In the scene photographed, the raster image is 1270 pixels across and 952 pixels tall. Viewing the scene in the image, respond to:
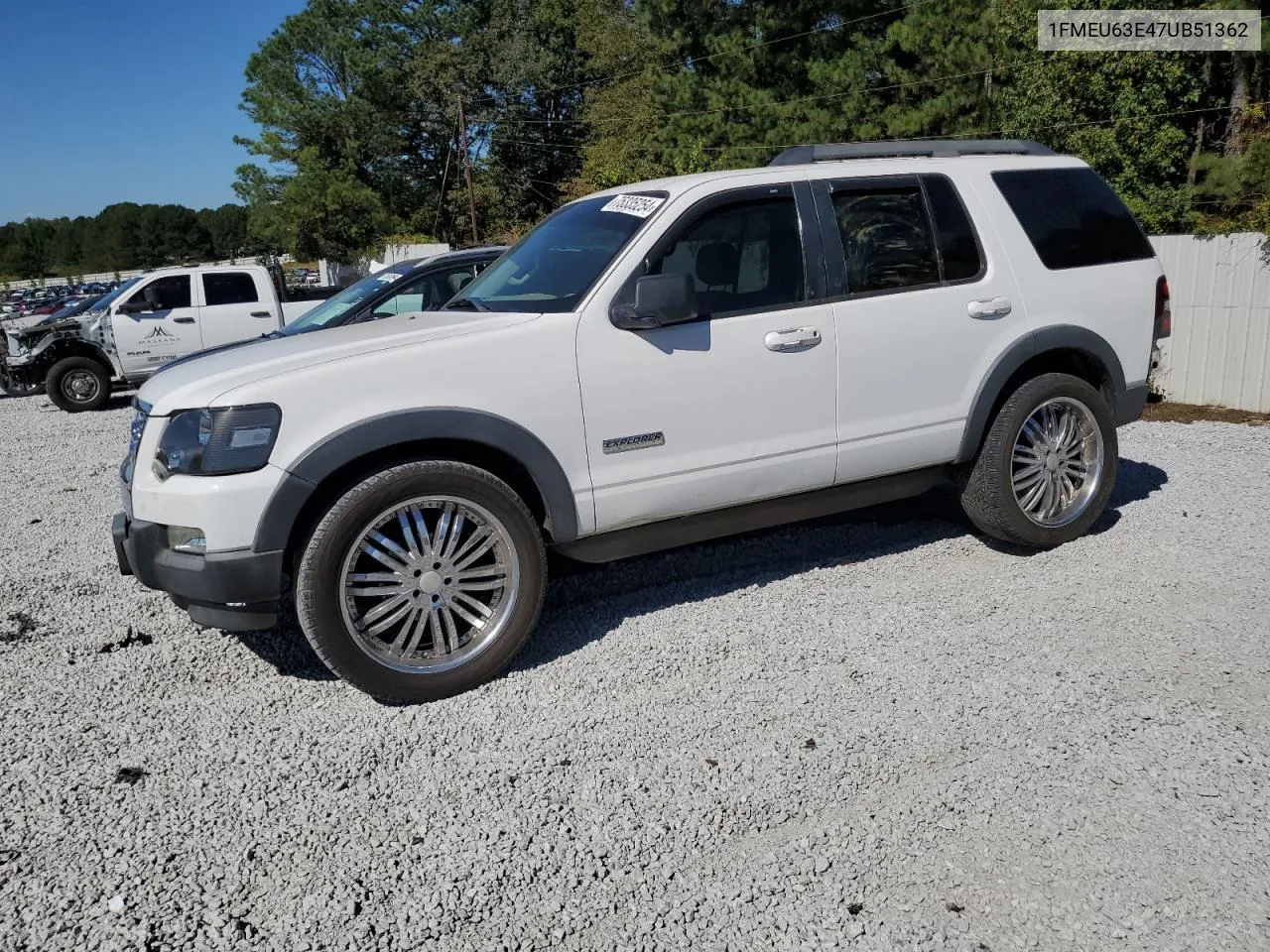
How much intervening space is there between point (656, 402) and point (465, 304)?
1.17 meters

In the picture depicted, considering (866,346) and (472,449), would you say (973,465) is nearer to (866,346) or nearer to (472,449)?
(866,346)

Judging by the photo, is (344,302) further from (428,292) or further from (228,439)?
(228,439)

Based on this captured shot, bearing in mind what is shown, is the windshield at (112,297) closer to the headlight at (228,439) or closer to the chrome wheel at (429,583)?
the headlight at (228,439)

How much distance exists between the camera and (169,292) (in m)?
14.5

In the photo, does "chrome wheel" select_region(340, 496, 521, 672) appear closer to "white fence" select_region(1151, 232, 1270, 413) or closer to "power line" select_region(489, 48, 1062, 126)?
"white fence" select_region(1151, 232, 1270, 413)

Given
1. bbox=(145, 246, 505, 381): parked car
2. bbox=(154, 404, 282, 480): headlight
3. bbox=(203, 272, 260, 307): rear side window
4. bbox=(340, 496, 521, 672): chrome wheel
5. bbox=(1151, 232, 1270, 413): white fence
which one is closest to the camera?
bbox=(154, 404, 282, 480): headlight

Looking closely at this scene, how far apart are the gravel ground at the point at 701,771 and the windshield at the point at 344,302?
4.08 metres

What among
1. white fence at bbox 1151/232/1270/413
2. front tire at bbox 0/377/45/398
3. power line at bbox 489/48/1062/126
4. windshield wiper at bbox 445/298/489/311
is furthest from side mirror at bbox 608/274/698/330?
power line at bbox 489/48/1062/126

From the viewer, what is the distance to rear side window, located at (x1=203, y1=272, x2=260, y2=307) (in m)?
14.7

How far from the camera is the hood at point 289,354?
3.78 metres

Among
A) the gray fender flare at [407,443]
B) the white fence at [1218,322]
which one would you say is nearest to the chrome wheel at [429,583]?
the gray fender flare at [407,443]

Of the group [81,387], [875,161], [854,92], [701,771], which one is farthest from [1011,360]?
[854,92]

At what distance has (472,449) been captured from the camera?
13.6 ft

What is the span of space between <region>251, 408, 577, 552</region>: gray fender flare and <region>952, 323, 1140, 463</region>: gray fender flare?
2171 mm
